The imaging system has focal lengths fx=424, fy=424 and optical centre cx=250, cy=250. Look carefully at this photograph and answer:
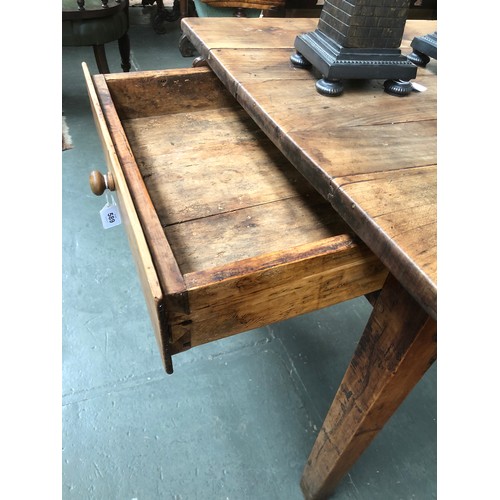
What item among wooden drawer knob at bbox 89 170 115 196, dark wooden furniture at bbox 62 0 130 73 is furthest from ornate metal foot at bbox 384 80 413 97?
dark wooden furniture at bbox 62 0 130 73

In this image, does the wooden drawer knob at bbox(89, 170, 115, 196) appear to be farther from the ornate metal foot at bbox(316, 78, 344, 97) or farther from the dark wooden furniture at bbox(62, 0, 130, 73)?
the dark wooden furniture at bbox(62, 0, 130, 73)

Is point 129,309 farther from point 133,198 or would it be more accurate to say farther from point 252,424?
point 133,198

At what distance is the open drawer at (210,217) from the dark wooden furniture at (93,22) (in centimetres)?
101

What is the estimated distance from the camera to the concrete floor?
34.4 inches

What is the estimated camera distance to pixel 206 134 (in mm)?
856

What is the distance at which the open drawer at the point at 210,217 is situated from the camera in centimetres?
46

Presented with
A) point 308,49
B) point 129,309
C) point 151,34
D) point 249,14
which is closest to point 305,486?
point 129,309

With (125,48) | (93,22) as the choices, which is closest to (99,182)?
(93,22)

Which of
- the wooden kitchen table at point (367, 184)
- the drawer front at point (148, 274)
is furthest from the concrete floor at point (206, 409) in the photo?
the drawer front at point (148, 274)

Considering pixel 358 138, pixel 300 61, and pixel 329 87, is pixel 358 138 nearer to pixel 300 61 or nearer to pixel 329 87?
pixel 329 87

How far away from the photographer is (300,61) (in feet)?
2.42

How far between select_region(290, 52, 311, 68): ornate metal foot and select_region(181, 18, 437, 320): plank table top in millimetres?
13
